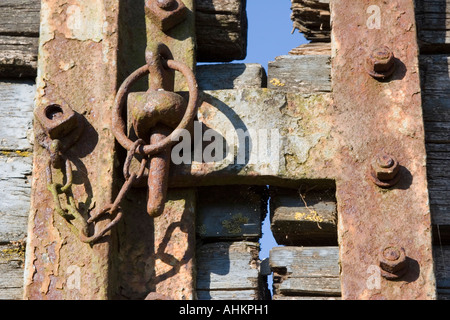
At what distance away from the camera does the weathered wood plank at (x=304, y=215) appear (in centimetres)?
254

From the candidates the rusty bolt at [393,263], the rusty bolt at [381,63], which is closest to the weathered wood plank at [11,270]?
the rusty bolt at [393,263]

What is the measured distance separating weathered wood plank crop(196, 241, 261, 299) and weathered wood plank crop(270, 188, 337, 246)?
98mm

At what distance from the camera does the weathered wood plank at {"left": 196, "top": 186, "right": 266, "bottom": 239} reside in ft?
8.36

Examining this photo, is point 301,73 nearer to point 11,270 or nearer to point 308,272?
point 308,272

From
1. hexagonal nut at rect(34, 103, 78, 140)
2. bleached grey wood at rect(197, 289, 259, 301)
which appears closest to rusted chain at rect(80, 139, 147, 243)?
hexagonal nut at rect(34, 103, 78, 140)

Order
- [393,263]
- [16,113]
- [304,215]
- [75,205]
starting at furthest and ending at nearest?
1. [16,113]
2. [304,215]
3. [75,205]
4. [393,263]

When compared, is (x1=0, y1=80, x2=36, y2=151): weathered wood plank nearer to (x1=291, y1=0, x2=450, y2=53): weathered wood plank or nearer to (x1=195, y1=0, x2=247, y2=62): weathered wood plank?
(x1=195, y1=0, x2=247, y2=62): weathered wood plank

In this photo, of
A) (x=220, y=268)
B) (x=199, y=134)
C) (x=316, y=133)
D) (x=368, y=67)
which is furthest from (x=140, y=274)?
(x=368, y=67)

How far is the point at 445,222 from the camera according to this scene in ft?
8.44

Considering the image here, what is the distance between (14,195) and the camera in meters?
2.68

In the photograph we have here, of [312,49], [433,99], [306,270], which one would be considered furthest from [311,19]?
[306,270]

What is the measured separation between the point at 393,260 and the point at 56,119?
979mm

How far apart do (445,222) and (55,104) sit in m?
1.14
